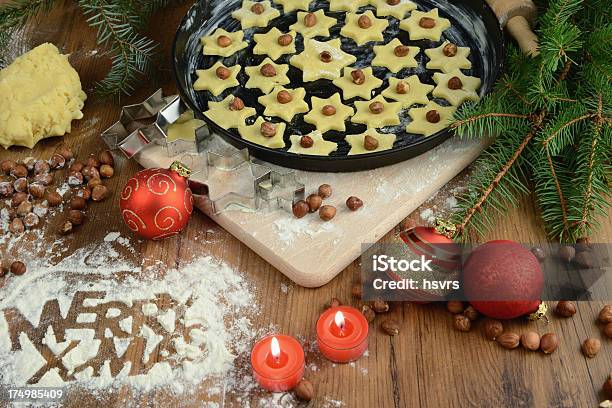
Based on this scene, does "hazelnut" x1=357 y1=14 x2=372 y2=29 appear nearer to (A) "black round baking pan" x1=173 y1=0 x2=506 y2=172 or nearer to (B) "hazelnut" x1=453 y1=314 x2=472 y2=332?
(A) "black round baking pan" x1=173 y1=0 x2=506 y2=172

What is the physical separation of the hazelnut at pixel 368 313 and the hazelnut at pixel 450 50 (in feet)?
2.44

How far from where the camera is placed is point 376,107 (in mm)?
1707

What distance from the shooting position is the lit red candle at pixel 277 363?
132cm

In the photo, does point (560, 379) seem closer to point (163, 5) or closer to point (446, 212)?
point (446, 212)

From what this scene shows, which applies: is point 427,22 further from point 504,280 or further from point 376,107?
point 504,280

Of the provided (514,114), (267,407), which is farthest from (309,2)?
(267,407)

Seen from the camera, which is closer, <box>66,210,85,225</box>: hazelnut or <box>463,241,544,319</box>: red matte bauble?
<box>463,241,544,319</box>: red matte bauble

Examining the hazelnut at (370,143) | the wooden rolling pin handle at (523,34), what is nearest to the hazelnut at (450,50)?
the wooden rolling pin handle at (523,34)

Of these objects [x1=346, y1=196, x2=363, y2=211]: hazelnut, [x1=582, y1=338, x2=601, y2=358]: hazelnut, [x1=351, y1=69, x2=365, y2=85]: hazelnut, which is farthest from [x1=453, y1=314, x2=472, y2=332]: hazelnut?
[x1=351, y1=69, x2=365, y2=85]: hazelnut

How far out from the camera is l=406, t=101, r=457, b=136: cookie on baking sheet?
1.67 m

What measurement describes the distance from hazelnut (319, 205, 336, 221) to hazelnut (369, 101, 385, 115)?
0.29 m

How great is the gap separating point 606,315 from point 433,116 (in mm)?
576

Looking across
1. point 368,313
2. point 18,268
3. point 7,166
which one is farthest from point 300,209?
point 7,166

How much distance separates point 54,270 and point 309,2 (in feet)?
3.29
